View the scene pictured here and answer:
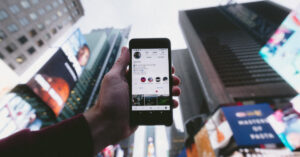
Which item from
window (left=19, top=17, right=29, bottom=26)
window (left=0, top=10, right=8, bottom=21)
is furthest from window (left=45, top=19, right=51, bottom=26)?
window (left=0, top=10, right=8, bottom=21)

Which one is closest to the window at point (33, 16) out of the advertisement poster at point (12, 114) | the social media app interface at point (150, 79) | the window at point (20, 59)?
the window at point (20, 59)

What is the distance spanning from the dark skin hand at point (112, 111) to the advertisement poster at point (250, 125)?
9.70m

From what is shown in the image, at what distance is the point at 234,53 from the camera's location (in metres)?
47.6

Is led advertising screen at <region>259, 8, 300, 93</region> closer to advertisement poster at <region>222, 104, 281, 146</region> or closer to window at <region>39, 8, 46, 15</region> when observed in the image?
advertisement poster at <region>222, 104, 281, 146</region>

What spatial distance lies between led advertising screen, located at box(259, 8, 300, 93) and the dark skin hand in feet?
→ 26.5

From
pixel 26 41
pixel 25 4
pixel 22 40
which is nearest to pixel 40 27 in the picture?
pixel 25 4

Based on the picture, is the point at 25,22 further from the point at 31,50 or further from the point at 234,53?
the point at 234,53

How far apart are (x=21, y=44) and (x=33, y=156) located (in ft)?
121

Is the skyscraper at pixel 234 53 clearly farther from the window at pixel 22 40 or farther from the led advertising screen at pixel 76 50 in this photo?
the window at pixel 22 40

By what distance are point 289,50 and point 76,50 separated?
24979mm

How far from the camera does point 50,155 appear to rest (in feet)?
5.08

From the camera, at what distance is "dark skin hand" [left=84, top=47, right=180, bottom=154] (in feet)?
6.64

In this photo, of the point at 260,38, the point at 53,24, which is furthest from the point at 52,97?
the point at 260,38

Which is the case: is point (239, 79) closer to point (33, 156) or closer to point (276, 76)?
point (276, 76)
